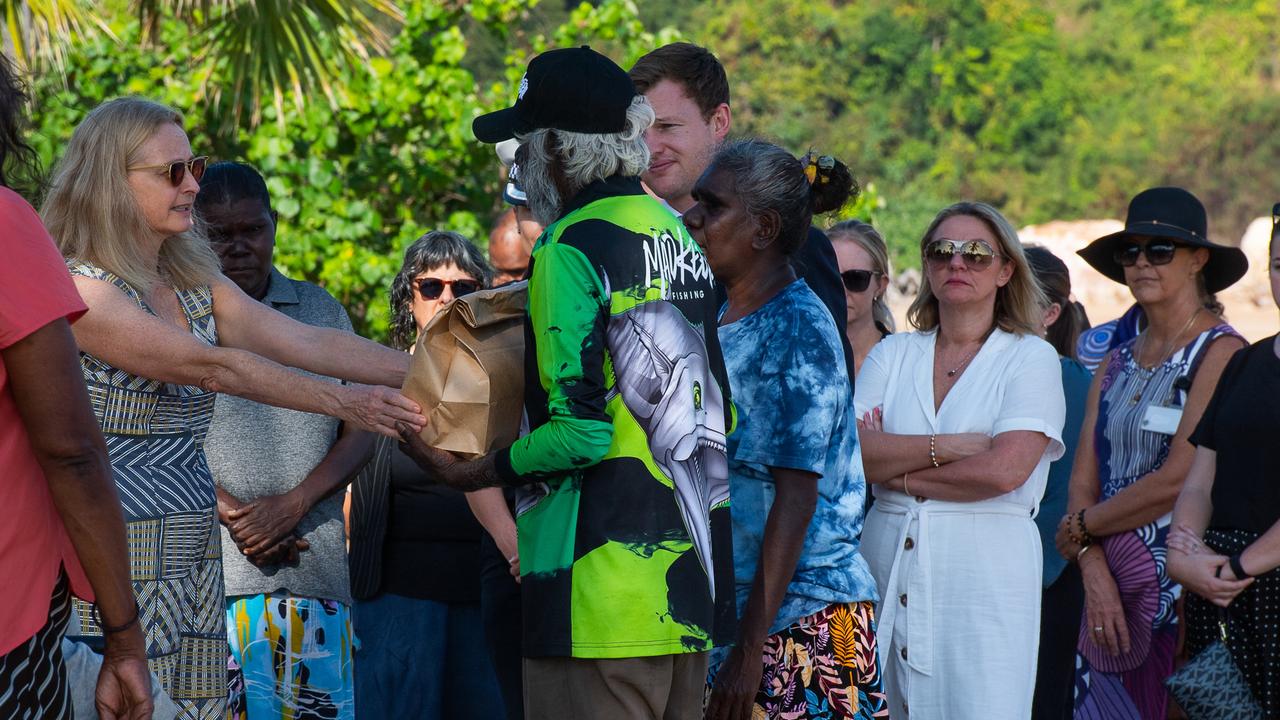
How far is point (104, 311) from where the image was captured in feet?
10.2

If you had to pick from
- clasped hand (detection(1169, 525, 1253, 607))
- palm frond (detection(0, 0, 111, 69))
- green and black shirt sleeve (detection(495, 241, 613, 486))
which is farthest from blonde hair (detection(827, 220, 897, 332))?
palm frond (detection(0, 0, 111, 69))

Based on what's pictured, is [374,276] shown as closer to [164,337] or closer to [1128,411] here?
[1128,411]

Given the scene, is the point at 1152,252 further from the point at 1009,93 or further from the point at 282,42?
the point at 1009,93

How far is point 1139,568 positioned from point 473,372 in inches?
114

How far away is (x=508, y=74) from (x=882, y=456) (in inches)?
240

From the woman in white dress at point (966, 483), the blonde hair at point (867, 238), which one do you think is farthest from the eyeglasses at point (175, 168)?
the blonde hair at point (867, 238)

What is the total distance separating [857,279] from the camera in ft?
18.8

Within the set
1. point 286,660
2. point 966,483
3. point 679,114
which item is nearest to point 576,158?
point 679,114

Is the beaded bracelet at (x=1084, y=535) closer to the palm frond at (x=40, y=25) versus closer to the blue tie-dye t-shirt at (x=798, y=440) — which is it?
the blue tie-dye t-shirt at (x=798, y=440)

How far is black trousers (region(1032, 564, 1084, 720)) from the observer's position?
17.5 feet

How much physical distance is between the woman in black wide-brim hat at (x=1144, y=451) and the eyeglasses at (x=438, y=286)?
7.72 feet

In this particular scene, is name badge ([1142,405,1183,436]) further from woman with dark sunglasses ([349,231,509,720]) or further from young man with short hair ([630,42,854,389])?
woman with dark sunglasses ([349,231,509,720])

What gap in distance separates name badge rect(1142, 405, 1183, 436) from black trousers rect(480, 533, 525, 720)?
243 cm

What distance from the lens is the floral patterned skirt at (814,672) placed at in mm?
3381
